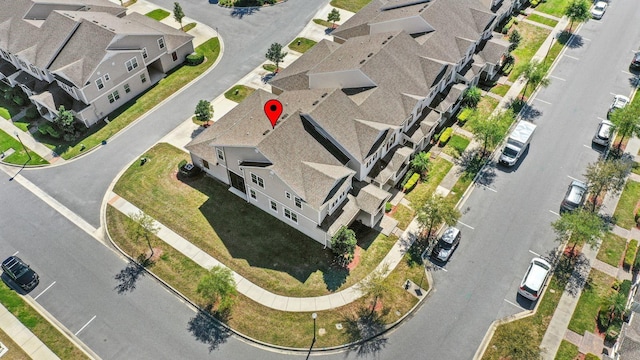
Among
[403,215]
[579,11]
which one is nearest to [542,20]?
[579,11]

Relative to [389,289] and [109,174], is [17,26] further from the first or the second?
[389,289]

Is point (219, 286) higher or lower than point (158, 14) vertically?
lower

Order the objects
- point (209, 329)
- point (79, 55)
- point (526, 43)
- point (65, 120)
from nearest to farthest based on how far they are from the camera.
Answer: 1. point (209, 329)
2. point (65, 120)
3. point (79, 55)
4. point (526, 43)

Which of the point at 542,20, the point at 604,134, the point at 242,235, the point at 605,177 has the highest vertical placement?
the point at 542,20

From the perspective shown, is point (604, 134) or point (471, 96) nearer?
point (604, 134)

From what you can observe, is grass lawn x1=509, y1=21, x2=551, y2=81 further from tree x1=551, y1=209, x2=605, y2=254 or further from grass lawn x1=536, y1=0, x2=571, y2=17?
tree x1=551, y1=209, x2=605, y2=254

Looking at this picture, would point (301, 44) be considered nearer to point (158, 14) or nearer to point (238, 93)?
point (238, 93)

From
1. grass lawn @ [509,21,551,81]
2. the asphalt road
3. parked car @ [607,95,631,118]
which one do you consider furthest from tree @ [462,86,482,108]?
parked car @ [607,95,631,118]
